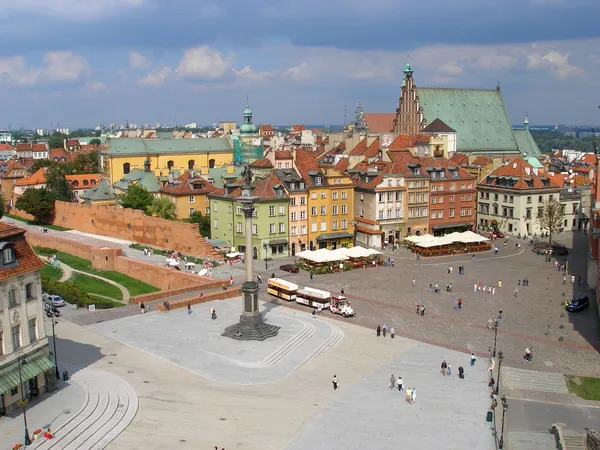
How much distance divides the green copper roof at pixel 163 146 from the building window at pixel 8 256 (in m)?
77.1

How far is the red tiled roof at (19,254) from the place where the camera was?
30.4 m

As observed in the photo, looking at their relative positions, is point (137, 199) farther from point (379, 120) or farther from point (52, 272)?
point (379, 120)

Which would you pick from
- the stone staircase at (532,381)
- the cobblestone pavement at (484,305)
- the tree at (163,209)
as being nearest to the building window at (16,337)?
the cobblestone pavement at (484,305)

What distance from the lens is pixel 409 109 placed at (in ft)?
351

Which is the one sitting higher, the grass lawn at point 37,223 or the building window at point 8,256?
the building window at point 8,256

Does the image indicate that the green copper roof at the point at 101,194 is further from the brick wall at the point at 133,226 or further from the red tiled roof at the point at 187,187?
the red tiled roof at the point at 187,187

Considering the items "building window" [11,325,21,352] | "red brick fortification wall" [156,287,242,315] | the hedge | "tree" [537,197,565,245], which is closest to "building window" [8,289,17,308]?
"building window" [11,325,21,352]

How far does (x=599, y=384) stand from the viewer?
36.7 meters

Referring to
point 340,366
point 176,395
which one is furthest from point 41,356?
point 340,366

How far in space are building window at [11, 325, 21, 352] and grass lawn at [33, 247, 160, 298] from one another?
1064 inches

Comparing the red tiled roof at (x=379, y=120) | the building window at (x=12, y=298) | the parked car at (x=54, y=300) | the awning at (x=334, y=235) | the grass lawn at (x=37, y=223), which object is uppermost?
the red tiled roof at (x=379, y=120)

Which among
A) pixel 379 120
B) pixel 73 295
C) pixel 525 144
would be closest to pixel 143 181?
pixel 73 295

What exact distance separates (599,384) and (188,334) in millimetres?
24925

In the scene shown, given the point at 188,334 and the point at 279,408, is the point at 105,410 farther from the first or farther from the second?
the point at 188,334
